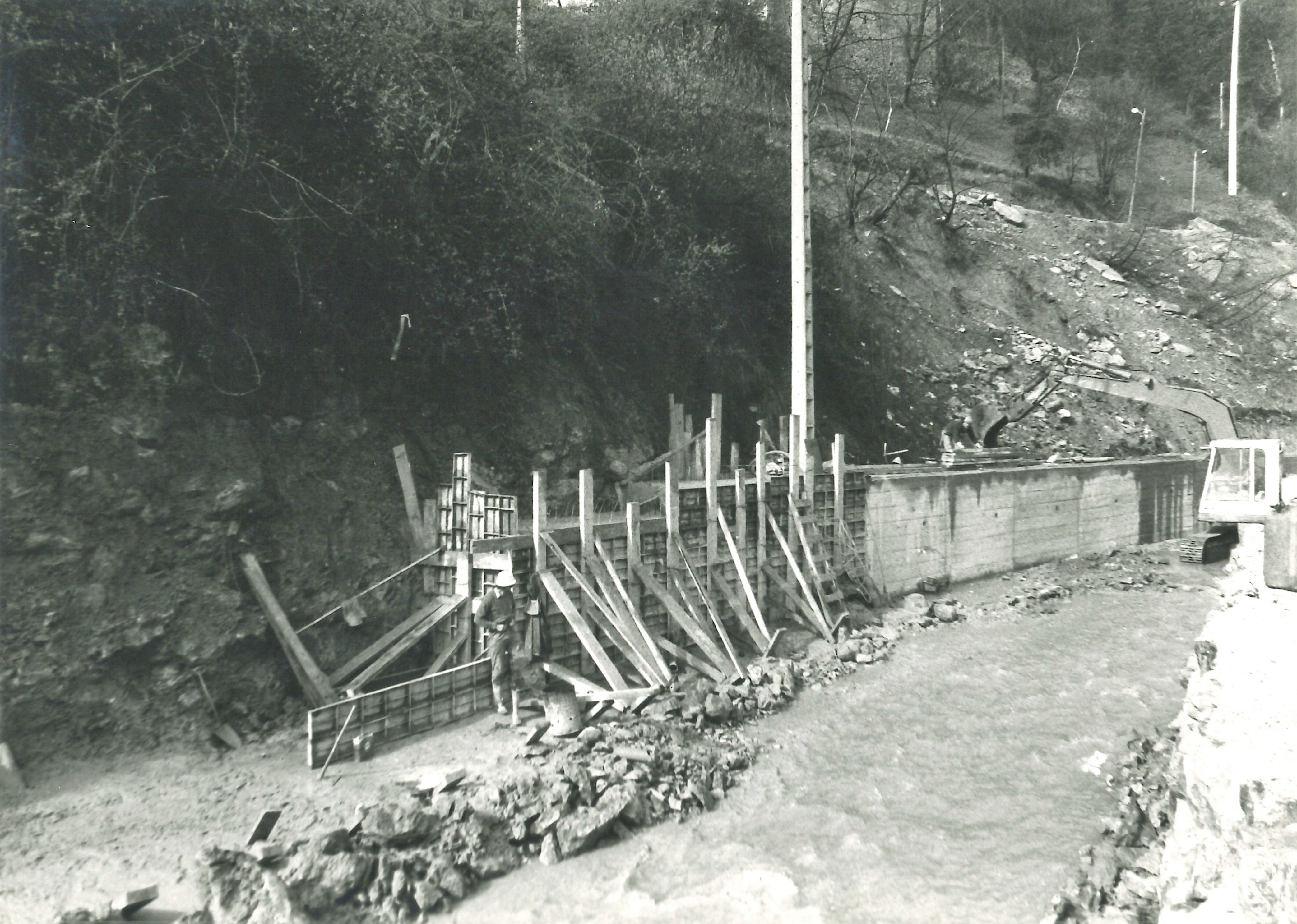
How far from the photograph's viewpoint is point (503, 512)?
12867mm

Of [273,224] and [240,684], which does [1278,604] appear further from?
[273,224]

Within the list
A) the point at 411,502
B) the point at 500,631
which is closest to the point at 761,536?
the point at 500,631

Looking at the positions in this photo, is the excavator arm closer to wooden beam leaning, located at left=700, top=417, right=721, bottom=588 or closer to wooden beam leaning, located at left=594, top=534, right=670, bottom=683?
wooden beam leaning, located at left=700, top=417, right=721, bottom=588

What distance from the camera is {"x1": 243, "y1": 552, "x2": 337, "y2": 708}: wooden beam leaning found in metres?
11.5

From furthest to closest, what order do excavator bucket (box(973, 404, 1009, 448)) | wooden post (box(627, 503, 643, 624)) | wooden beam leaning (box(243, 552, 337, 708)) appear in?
excavator bucket (box(973, 404, 1009, 448)), wooden post (box(627, 503, 643, 624)), wooden beam leaning (box(243, 552, 337, 708))

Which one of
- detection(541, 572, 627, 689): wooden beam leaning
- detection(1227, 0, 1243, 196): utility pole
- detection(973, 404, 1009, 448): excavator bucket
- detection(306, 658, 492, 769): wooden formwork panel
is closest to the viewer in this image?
detection(306, 658, 492, 769): wooden formwork panel

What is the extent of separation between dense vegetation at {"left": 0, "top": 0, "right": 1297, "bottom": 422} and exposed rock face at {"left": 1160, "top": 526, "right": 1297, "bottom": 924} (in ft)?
39.8

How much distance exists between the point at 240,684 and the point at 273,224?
7.03m

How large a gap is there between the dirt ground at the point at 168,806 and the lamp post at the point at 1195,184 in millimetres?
49255

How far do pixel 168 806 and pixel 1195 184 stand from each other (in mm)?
54949

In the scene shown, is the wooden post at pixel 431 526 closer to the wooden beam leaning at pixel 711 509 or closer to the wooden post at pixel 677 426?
the wooden beam leaning at pixel 711 509

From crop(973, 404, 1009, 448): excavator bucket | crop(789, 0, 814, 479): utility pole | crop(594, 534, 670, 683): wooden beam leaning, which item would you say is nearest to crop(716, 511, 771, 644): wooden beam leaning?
crop(594, 534, 670, 683): wooden beam leaning

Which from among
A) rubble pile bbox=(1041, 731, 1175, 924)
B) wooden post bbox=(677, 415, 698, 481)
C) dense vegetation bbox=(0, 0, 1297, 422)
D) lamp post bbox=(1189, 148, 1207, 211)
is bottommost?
rubble pile bbox=(1041, 731, 1175, 924)

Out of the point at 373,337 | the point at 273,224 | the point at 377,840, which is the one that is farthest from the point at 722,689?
the point at 273,224
